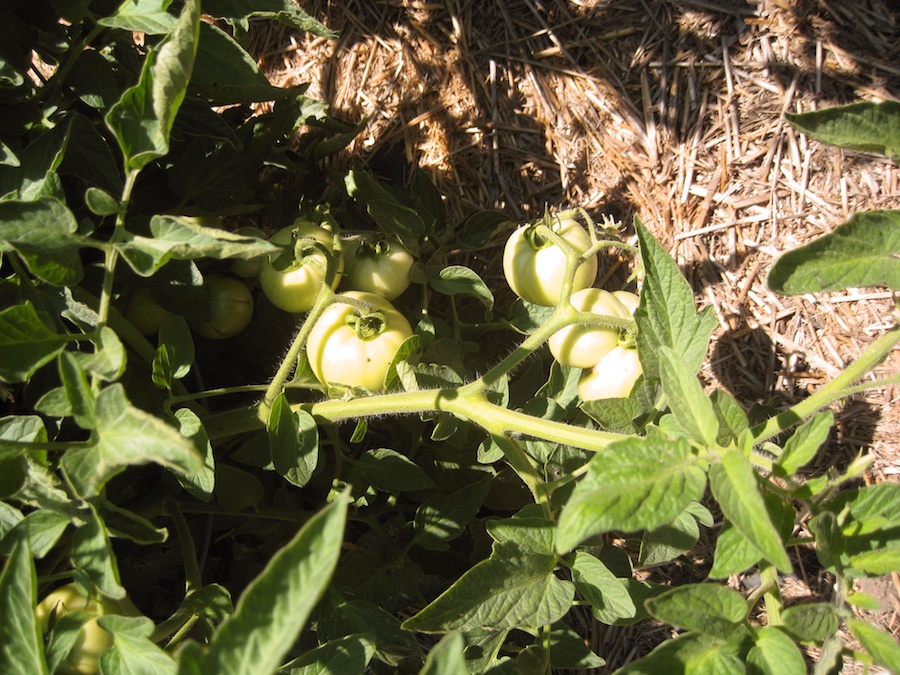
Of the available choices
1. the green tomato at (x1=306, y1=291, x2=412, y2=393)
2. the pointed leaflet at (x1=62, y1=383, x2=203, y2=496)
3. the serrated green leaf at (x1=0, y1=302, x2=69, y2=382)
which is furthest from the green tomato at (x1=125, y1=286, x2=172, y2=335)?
the pointed leaflet at (x1=62, y1=383, x2=203, y2=496)

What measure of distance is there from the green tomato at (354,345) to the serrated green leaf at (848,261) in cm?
54

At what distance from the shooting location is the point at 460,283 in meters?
1.15

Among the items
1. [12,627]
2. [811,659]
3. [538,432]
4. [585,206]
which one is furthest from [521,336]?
A: [12,627]

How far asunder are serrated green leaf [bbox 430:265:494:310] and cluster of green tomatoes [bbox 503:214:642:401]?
0.08m

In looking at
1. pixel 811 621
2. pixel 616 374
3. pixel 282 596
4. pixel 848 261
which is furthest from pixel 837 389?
pixel 282 596

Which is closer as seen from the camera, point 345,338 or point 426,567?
point 345,338

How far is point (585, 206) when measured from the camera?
1.52 meters

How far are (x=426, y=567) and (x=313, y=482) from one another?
11.0 inches

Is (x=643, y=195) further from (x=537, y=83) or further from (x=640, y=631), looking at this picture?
(x=640, y=631)

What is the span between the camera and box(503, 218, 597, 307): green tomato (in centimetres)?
113

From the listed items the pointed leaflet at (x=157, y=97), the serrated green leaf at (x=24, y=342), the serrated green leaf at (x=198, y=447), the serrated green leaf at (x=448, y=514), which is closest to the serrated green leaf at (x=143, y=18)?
the pointed leaflet at (x=157, y=97)

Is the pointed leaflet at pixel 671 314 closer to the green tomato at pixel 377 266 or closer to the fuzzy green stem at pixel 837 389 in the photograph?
the fuzzy green stem at pixel 837 389

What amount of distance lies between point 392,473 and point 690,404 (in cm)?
60

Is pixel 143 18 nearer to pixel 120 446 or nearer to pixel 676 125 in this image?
pixel 120 446
